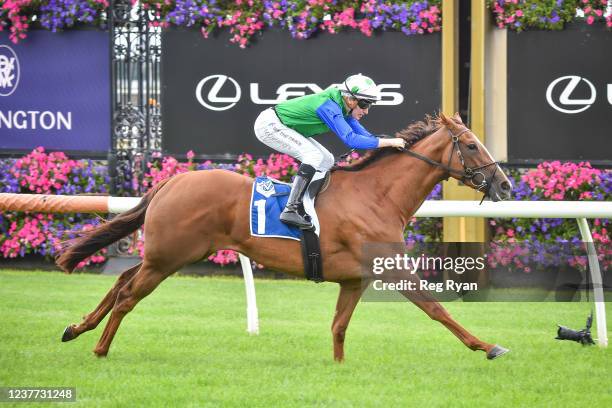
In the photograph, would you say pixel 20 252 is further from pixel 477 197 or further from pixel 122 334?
pixel 477 197

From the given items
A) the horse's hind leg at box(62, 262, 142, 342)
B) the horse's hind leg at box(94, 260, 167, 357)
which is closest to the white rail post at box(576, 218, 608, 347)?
the horse's hind leg at box(94, 260, 167, 357)

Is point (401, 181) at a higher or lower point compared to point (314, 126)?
lower

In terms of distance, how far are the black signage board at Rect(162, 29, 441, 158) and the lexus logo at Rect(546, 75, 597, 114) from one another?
107 centimetres

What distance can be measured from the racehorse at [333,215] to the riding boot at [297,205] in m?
0.15

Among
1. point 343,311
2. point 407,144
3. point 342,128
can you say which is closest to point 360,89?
point 342,128

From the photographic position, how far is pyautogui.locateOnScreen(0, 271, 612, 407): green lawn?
5.65 meters

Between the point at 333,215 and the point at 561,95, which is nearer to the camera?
the point at 333,215

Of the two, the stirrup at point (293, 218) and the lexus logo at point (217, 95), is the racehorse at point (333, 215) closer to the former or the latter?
the stirrup at point (293, 218)

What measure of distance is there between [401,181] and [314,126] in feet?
2.13

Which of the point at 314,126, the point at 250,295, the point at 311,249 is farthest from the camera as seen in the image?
the point at 250,295

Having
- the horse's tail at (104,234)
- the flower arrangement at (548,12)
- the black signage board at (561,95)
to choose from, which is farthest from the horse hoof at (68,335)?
the flower arrangement at (548,12)

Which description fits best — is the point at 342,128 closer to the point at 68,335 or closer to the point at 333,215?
the point at 333,215

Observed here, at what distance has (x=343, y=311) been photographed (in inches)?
266

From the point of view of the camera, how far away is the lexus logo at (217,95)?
10.8m
